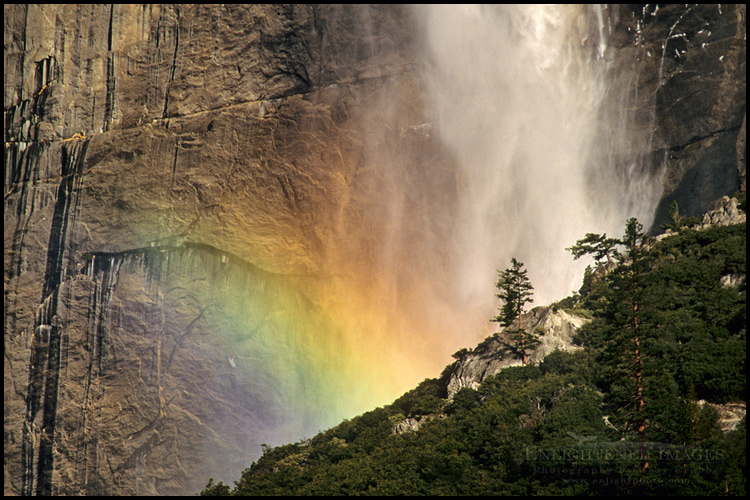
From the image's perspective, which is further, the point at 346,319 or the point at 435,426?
the point at 346,319

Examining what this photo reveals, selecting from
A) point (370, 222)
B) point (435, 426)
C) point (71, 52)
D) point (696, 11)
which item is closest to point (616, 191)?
point (696, 11)

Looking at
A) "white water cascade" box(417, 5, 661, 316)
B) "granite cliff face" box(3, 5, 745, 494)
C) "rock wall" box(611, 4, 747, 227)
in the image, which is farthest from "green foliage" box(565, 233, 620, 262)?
"granite cliff face" box(3, 5, 745, 494)

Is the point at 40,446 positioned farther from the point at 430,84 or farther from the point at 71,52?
the point at 430,84

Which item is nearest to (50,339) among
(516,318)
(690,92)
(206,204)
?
(206,204)

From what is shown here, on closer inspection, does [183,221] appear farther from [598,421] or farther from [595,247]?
[598,421]

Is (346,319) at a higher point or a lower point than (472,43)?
lower

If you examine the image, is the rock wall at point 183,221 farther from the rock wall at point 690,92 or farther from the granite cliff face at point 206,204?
the rock wall at point 690,92

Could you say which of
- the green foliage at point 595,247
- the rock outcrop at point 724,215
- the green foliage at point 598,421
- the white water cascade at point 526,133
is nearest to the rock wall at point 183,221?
the white water cascade at point 526,133
